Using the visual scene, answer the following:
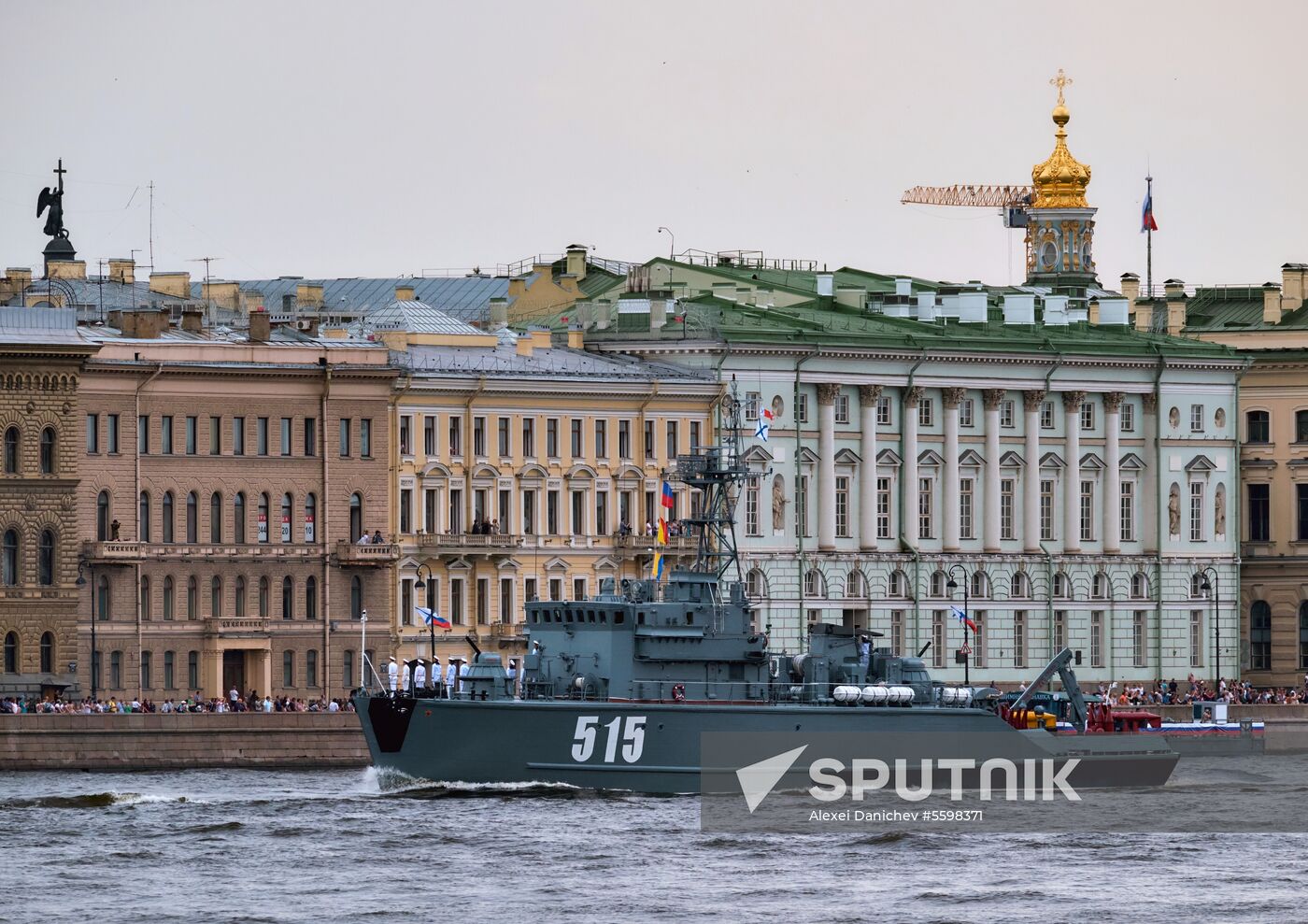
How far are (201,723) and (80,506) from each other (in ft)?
32.0

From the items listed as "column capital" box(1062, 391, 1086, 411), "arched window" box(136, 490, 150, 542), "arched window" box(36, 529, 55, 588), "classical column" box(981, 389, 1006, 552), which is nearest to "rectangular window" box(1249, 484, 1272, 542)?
"column capital" box(1062, 391, 1086, 411)

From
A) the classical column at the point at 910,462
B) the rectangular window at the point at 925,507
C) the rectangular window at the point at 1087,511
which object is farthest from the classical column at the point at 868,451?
the rectangular window at the point at 1087,511

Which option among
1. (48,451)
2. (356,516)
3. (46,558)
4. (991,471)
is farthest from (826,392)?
(46,558)

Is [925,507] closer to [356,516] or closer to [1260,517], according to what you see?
[1260,517]

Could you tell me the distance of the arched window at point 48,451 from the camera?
110 meters

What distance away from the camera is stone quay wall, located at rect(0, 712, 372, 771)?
330 feet

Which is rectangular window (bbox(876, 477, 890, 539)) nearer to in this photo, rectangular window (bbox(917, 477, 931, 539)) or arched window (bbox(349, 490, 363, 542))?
rectangular window (bbox(917, 477, 931, 539))

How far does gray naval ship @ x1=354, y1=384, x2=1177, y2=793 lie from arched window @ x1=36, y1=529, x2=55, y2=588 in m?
16.8

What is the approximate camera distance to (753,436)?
121688 mm

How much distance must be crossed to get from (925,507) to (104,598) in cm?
2558

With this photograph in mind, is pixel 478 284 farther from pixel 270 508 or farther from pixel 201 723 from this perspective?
pixel 201 723

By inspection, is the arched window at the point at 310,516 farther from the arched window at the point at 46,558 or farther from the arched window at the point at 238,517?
the arched window at the point at 46,558

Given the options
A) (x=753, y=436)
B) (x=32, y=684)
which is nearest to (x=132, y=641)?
(x=32, y=684)

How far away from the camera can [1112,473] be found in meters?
132
